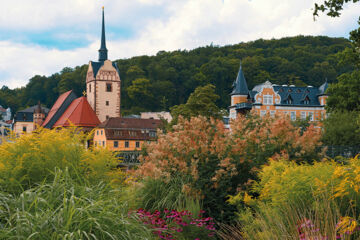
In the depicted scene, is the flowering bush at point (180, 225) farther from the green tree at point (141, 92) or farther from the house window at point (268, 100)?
the green tree at point (141, 92)

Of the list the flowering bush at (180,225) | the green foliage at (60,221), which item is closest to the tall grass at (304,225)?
the flowering bush at (180,225)

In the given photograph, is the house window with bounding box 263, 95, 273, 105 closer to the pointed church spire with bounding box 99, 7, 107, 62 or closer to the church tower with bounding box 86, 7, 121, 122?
the church tower with bounding box 86, 7, 121, 122

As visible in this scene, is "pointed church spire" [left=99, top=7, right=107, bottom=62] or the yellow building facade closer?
the yellow building facade

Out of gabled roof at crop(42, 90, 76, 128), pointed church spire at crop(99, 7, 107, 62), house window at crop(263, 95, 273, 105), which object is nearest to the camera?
house window at crop(263, 95, 273, 105)

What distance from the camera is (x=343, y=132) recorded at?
26.1 metres

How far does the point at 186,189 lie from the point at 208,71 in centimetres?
9082

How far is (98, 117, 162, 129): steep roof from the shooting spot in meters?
56.0

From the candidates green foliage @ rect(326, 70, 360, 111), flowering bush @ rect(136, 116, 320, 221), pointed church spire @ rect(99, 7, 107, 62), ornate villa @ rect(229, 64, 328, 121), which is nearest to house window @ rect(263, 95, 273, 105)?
ornate villa @ rect(229, 64, 328, 121)

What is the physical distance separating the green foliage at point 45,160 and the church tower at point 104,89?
56.7 metres

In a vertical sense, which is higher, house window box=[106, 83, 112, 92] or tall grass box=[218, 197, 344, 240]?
house window box=[106, 83, 112, 92]

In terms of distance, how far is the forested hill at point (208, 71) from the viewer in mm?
88562

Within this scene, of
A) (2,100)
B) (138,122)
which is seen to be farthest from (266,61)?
(2,100)

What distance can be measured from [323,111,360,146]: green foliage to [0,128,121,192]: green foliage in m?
21.7

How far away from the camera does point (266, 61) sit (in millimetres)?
93438
